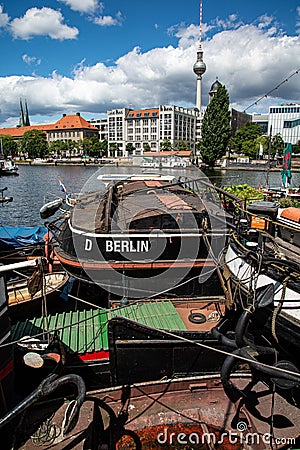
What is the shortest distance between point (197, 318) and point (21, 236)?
990 centimetres

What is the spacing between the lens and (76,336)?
21.7 ft

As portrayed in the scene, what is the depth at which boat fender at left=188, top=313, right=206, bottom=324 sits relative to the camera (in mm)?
7350

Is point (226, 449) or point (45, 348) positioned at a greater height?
point (45, 348)

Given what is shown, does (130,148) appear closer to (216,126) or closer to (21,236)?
(216,126)

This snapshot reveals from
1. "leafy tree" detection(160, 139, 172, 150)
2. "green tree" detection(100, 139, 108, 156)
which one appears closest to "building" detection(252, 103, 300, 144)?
"leafy tree" detection(160, 139, 172, 150)

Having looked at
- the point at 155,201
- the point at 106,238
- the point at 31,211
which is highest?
the point at 155,201

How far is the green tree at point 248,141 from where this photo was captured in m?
104

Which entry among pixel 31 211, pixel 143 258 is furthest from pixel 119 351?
pixel 31 211

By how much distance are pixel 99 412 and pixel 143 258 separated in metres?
4.91

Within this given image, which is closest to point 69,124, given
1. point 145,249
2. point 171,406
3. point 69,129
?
point 69,129

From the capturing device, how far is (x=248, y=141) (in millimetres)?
107000

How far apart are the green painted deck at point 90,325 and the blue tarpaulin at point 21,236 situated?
7.21 meters

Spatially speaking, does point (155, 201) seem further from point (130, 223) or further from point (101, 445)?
point (101, 445)

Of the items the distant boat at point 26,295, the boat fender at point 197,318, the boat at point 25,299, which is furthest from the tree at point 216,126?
the boat fender at point 197,318
